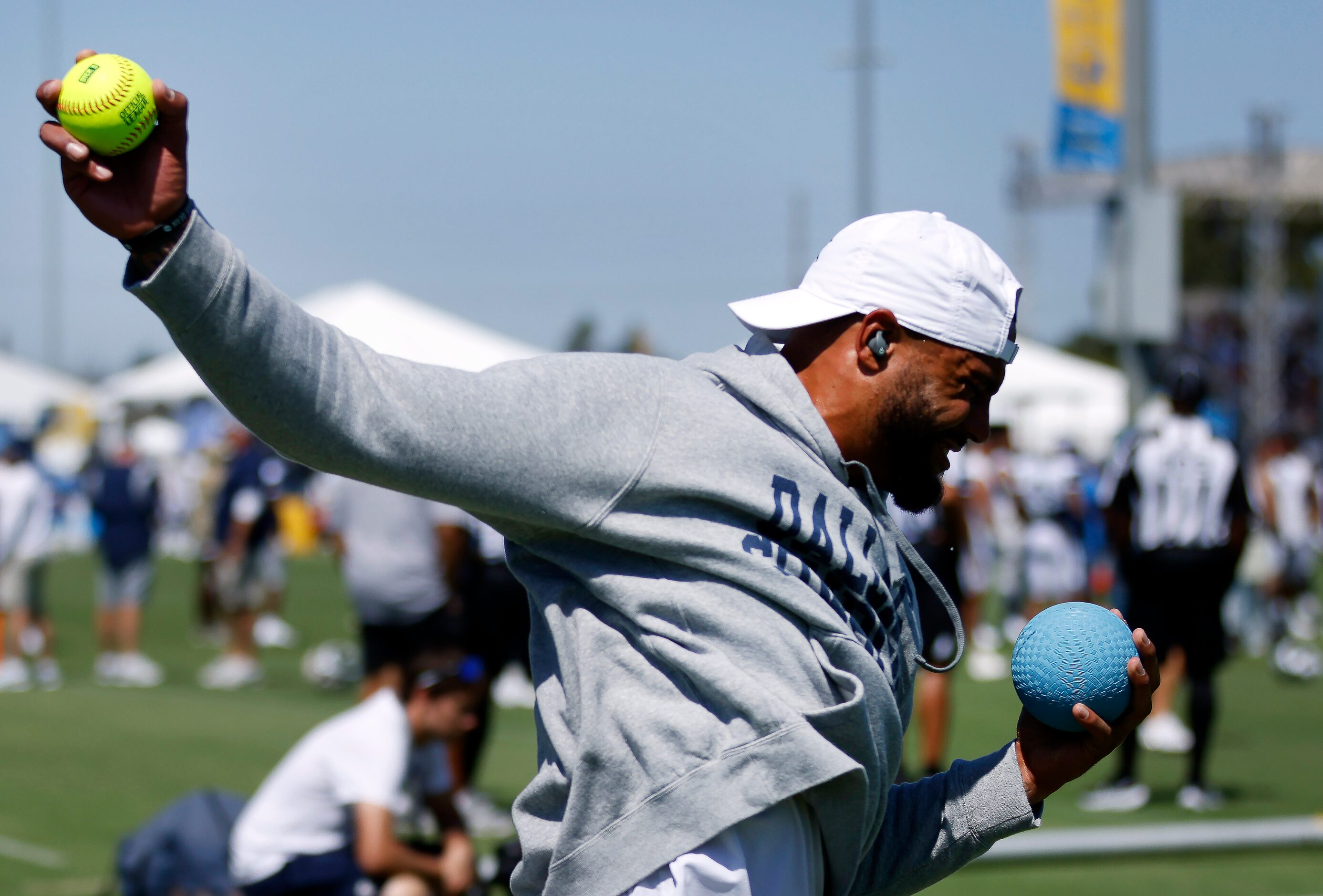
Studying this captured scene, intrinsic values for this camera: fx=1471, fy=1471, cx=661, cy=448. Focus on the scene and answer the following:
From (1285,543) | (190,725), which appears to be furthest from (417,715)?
(1285,543)

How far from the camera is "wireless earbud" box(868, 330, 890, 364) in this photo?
6.26 ft

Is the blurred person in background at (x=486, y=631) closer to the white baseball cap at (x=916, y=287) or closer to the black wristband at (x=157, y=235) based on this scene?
the white baseball cap at (x=916, y=287)

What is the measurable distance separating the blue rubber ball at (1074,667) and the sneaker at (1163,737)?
7.50 meters

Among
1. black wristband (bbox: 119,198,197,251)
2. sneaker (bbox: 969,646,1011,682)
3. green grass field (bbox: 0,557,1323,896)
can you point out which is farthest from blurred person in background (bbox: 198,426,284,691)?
black wristband (bbox: 119,198,197,251)

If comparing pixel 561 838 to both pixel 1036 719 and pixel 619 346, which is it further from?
pixel 619 346

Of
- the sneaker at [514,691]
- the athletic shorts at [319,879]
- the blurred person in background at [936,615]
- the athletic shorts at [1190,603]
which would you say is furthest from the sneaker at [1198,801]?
the sneaker at [514,691]

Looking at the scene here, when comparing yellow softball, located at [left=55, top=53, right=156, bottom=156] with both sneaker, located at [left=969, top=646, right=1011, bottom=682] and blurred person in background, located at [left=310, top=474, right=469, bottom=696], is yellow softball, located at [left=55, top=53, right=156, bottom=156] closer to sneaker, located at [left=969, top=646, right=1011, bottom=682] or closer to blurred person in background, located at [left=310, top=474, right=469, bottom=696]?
blurred person in background, located at [left=310, top=474, right=469, bottom=696]

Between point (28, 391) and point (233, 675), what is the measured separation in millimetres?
17702

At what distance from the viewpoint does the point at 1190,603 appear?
751 cm

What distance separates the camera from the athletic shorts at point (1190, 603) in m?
7.45

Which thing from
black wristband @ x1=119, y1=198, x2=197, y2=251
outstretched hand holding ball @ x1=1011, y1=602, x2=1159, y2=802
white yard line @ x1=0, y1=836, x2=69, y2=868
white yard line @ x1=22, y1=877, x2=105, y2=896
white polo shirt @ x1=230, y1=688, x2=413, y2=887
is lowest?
white yard line @ x1=0, y1=836, x2=69, y2=868

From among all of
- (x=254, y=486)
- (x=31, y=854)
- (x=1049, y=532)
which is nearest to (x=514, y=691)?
(x=254, y=486)

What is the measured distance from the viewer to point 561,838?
70.8 inches

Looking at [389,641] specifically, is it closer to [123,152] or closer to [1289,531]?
[123,152]
